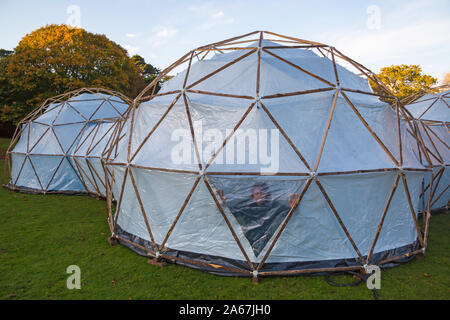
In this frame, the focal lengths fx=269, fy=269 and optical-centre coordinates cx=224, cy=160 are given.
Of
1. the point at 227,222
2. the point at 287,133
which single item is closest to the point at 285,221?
the point at 227,222

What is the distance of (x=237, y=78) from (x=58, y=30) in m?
27.5

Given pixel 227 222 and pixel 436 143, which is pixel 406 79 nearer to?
pixel 436 143

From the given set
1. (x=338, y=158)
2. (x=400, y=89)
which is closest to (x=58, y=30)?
(x=338, y=158)

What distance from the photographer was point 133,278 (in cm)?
612

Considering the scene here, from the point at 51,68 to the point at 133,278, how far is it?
26879 millimetres

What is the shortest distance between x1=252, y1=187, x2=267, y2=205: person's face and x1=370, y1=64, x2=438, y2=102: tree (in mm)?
39506

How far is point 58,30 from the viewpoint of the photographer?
26609 mm

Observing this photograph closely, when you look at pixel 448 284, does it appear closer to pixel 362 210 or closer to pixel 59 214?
pixel 362 210

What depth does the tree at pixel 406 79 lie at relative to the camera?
38906 mm

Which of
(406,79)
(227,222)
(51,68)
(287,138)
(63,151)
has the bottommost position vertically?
(227,222)

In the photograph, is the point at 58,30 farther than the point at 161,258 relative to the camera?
Yes

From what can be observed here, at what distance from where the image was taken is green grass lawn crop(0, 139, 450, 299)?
5.54 m

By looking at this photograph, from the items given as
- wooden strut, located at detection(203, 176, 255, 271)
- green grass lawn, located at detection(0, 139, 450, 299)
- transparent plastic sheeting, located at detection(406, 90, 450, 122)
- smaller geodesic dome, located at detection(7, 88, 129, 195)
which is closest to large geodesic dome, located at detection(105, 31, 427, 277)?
wooden strut, located at detection(203, 176, 255, 271)

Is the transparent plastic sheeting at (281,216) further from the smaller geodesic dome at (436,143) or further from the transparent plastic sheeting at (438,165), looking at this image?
the transparent plastic sheeting at (438,165)
